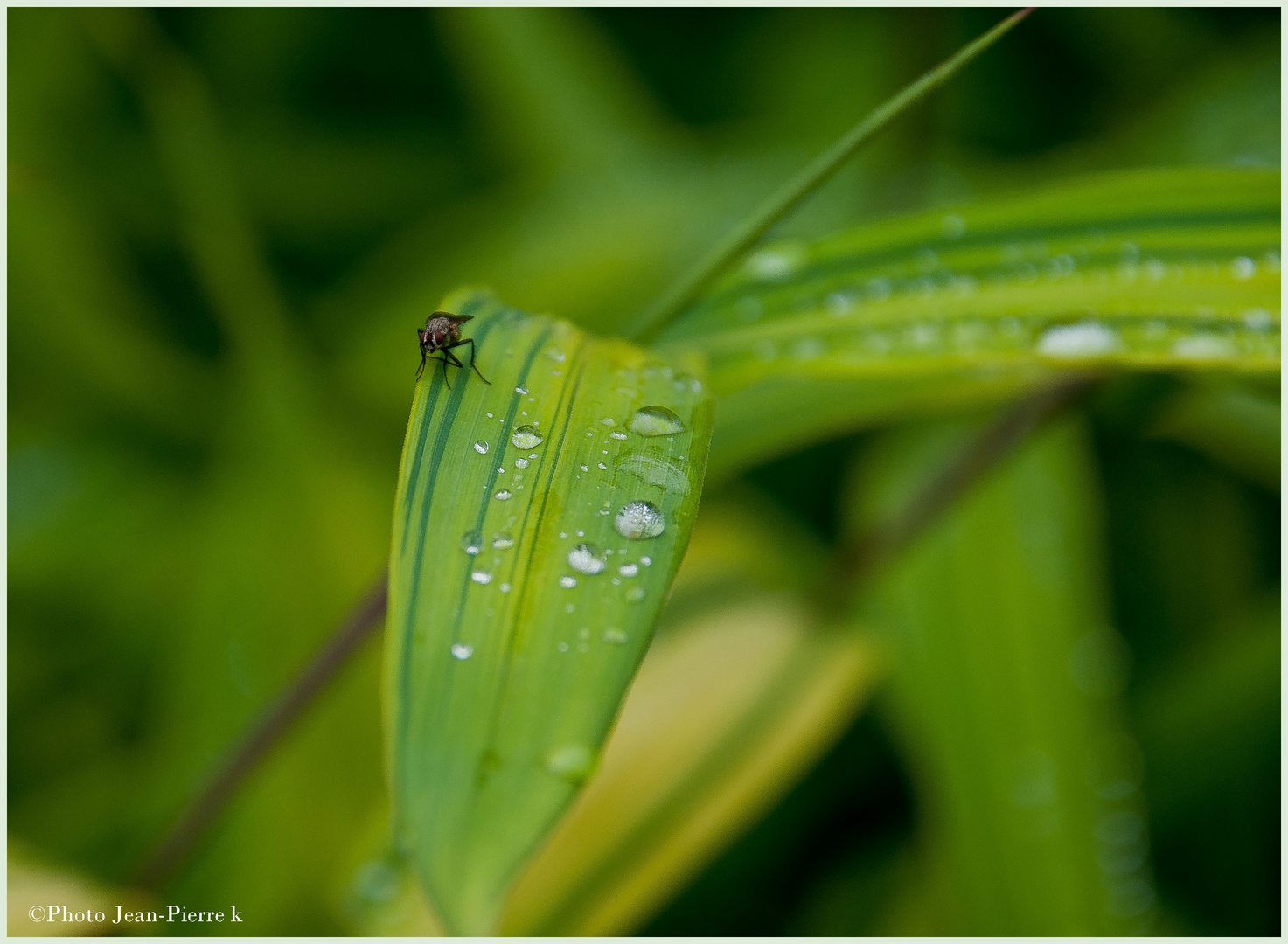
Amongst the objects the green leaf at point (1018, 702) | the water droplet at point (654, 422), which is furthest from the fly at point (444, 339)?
the green leaf at point (1018, 702)

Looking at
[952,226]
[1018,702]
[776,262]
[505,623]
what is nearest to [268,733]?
[505,623]

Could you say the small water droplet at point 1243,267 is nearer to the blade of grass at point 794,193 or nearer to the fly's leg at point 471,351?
the blade of grass at point 794,193

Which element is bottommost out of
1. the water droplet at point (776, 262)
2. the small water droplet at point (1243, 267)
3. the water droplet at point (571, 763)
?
the water droplet at point (571, 763)

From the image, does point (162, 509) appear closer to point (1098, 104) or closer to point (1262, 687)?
point (1262, 687)

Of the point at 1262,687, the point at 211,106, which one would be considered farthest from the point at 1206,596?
the point at 211,106

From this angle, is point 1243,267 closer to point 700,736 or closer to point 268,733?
point 700,736
